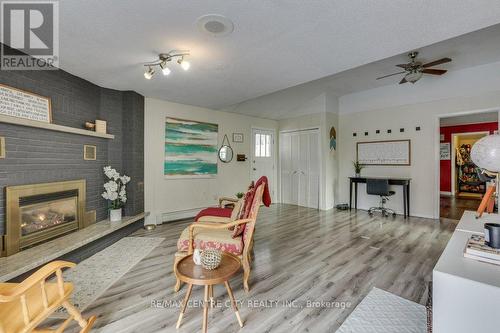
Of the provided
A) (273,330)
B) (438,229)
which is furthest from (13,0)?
(438,229)

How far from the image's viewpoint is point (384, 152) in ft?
17.0

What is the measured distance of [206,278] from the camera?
1.48 metres

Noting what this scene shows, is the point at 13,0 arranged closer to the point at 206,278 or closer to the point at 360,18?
the point at 206,278

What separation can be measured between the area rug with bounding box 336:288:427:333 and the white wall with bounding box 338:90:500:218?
3.62 meters

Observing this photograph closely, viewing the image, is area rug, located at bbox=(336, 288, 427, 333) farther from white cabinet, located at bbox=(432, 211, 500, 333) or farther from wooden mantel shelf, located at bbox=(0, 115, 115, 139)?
wooden mantel shelf, located at bbox=(0, 115, 115, 139)

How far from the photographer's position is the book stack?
111cm

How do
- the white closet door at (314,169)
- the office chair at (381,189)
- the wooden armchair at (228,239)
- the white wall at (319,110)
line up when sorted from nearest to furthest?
the wooden armchair at (228,239), the office chair at (381,189), the white wall at (319,110), the white closet door at (314,169)

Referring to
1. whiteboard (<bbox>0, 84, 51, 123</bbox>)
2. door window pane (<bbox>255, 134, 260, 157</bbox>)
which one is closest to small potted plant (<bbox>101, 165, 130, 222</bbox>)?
whiteboard (<bbox>0, 84, 51, 123</bbox>)

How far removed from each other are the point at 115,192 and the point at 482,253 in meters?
3.95

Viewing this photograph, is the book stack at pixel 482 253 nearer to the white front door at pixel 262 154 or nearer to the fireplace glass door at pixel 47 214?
the fireplace glass door at pixel 47 214

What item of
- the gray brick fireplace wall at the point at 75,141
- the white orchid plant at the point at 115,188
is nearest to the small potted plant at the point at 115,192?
the white orchid plant at the point at 115,188

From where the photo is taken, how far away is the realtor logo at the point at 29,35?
177 centimetres

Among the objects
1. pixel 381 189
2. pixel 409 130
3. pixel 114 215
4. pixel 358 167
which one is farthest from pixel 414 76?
pixel 114 215

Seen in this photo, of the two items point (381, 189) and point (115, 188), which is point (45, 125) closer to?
point (115, 188)
